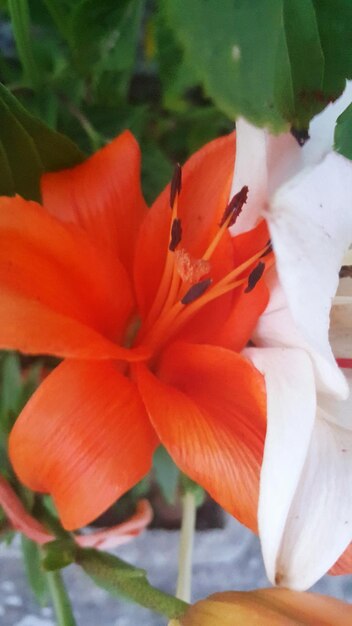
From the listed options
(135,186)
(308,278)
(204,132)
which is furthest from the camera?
(204,132)

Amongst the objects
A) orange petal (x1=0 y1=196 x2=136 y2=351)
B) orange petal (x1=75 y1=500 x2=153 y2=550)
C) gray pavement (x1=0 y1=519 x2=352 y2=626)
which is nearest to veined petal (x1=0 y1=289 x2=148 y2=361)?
orange petal (x1=0 y1=196 x2=136 y2=351)

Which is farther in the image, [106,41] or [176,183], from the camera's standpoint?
[106,41]

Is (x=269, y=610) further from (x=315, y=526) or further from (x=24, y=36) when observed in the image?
(x=24, y=36)

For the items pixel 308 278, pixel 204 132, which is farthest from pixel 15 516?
pixel 204 132

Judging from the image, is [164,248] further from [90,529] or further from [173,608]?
[90,529]

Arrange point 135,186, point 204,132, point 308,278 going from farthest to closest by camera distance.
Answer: point 204,132 < point 135,186 < point 308,278

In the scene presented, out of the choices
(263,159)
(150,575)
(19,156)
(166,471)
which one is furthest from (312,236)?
(150,575)

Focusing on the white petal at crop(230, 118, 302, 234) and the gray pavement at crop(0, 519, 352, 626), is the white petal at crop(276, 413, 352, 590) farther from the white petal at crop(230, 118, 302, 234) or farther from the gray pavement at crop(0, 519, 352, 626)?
the gray pavement at crop(0, 519, 352, 626)
